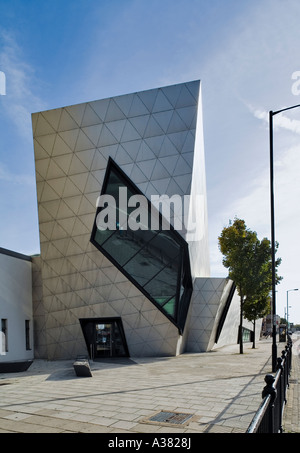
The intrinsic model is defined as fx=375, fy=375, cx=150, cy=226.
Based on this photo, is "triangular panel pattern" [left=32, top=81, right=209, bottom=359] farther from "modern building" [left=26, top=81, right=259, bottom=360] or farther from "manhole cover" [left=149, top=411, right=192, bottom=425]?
"manhole cover" [left=149, top=411, right=192, bottom=425]

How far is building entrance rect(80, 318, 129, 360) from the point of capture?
72.3ft

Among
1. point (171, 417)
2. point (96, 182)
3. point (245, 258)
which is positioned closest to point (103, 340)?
point (96, 182)

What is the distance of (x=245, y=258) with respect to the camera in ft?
84.0

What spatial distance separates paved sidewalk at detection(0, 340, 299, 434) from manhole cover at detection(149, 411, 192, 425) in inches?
3.9

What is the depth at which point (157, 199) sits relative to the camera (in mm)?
21734

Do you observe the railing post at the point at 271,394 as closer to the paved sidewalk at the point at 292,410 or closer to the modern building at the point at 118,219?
the paved sidewalk at the point at 292,410

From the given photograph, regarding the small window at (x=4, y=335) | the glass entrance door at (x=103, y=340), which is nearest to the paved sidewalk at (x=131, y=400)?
the glass entrance door at (x=103, y=340)

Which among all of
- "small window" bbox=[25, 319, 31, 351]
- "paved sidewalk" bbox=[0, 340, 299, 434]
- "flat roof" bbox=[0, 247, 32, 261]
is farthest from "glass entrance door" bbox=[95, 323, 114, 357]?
"flat roof" bbox=[0, 247, 32, 261]

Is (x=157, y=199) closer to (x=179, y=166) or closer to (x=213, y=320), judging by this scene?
(x=179, y=166)

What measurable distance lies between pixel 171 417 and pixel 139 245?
14484 mm

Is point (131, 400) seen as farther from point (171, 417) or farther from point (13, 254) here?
point (13, 254)
